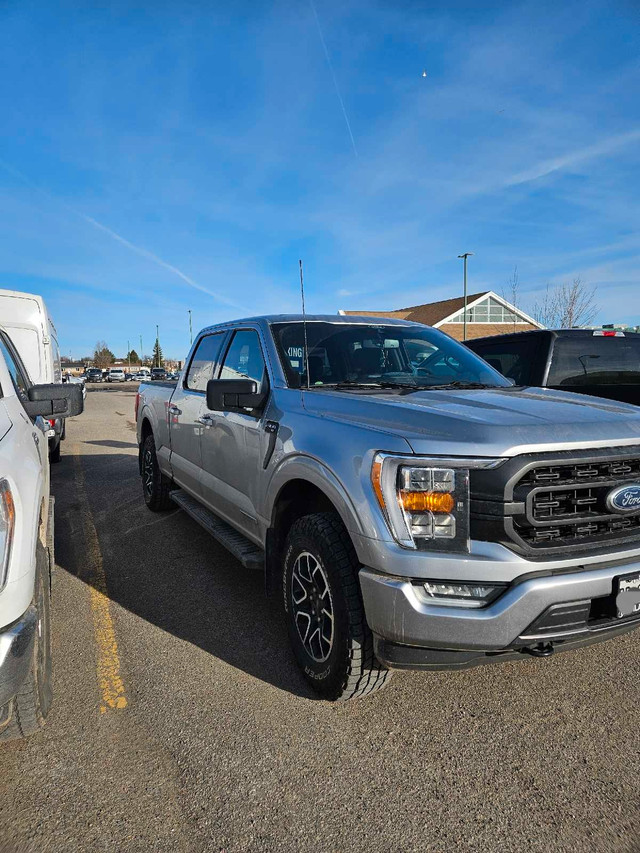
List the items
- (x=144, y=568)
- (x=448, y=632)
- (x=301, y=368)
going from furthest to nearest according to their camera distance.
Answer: (x=144, y=568), (x=301, y=368), (x=448, y=632)

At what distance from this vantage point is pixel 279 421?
3193 millimetres

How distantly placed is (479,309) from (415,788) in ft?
146

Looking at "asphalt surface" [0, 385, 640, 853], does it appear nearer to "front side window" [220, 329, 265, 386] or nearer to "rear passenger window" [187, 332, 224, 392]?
"front side window" [220, 329, 265, 386]

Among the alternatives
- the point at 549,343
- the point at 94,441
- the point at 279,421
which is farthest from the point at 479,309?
the point at 279,421

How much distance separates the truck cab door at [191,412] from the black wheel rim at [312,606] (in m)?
1.89

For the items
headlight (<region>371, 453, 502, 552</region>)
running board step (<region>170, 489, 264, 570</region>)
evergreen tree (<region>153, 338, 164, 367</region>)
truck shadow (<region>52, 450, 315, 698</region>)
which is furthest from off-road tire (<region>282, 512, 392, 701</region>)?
evergreen tree (<region>153, 338, 164, 367</region>)

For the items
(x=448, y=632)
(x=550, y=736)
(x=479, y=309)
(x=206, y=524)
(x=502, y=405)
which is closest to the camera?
(x=448, y=632)

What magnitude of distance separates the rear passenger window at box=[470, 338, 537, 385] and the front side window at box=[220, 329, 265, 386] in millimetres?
2747

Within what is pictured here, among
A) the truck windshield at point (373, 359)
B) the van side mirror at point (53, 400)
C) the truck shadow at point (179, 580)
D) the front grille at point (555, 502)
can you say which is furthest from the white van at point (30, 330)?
the front grille at point (555, 502)

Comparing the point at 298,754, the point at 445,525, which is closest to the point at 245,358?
the point at 445,525

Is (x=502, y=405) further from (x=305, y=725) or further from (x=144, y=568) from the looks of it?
(x=144, y=568)

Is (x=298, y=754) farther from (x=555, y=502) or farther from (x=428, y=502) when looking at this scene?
(x=555, y=502)

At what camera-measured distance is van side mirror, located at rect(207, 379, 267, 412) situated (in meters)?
3.23

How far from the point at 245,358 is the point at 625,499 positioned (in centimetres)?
256
